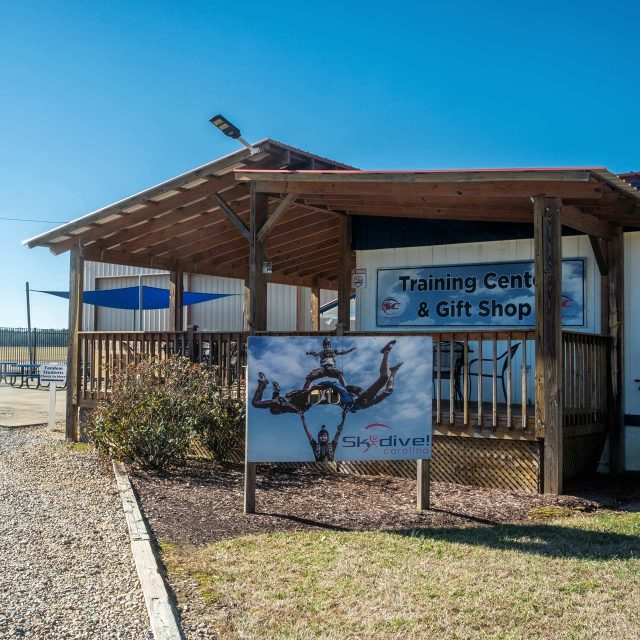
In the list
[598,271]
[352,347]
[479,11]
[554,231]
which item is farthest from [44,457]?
[479,11]

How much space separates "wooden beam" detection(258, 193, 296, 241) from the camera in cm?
962

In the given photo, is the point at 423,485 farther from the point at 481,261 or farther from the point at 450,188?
the point at 481,261

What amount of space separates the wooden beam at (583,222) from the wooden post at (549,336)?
16.6 inches

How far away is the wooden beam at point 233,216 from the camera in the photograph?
10.2 meters

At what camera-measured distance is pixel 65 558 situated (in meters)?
5.60

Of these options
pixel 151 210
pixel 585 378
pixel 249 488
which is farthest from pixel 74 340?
pixel 585 378

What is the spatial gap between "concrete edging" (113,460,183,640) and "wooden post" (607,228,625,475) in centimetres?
620

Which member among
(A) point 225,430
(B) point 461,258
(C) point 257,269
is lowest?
(A) point 225,430

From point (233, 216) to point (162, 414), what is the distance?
290cm

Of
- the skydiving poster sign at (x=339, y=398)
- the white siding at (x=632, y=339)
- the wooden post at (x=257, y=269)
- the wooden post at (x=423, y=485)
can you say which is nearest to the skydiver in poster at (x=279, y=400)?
the skydiving poster sign at (x=339, y=398)

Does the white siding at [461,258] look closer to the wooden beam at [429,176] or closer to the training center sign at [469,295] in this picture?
the training center sign at [469,295]

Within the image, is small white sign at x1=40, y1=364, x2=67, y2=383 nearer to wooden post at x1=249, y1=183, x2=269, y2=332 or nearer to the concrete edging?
wooden post at x1=249, y1=183, x2=269, y2=332

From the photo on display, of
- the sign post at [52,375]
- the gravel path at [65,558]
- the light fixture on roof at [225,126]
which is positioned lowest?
the gravel path at [65,558]

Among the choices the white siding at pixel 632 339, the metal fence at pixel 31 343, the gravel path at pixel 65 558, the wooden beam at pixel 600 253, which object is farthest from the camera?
the metal fence at pixel 31 343
